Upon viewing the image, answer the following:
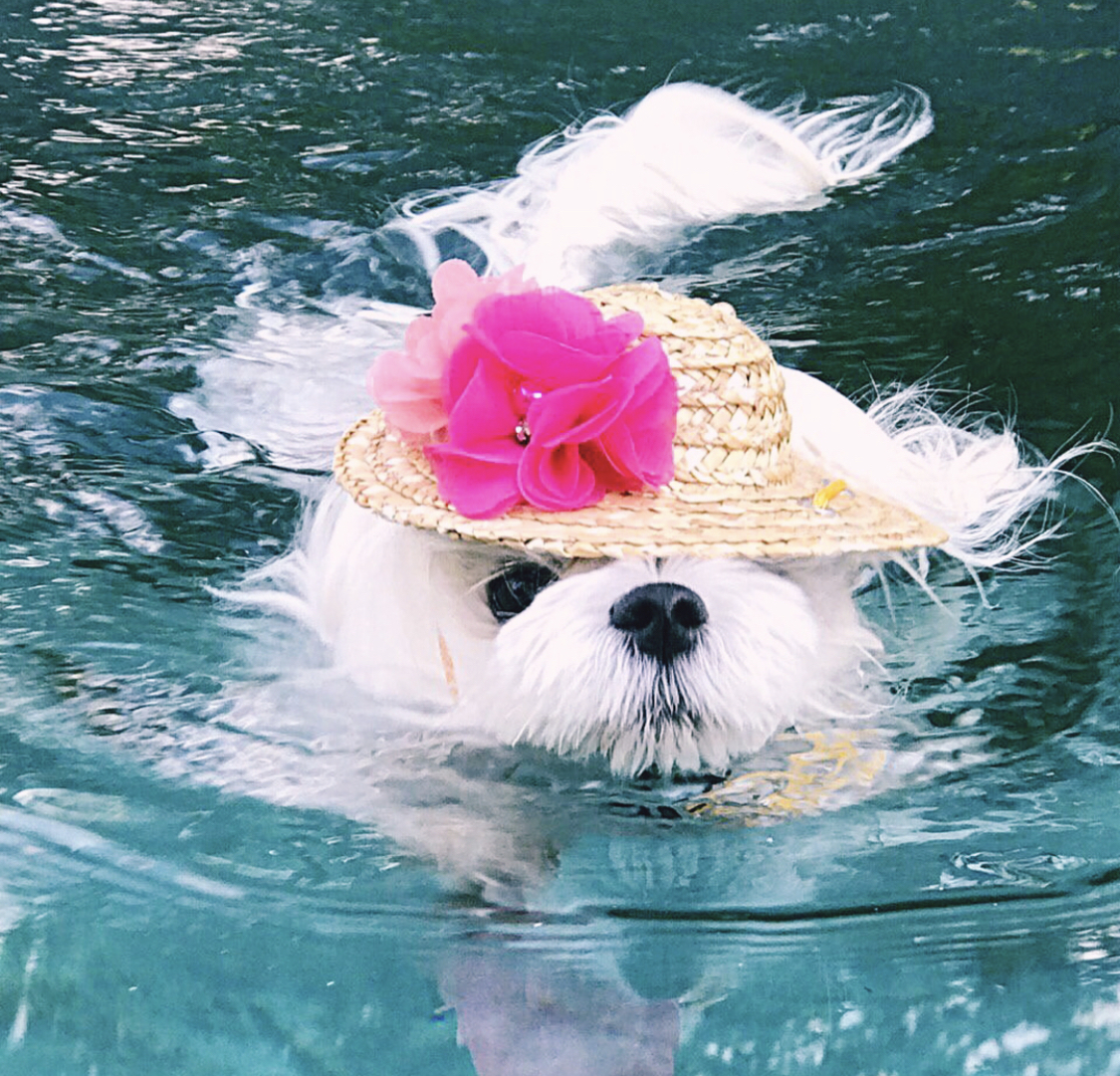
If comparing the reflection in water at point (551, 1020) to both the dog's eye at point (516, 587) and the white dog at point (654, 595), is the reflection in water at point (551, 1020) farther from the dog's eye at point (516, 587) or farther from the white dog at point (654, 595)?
the dog's eye at point (516, 587)

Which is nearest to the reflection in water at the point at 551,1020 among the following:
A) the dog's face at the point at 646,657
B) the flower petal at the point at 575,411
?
the dog's face at the point at 646,657

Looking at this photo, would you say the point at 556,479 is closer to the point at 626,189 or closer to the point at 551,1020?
the point at 551,1020

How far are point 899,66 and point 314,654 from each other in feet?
13.2

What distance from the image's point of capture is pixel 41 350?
397 cm

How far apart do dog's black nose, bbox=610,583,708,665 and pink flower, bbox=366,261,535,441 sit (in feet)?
1.10

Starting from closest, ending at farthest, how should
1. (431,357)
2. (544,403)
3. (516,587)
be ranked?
(544,403) < (431,357) < (516,587)

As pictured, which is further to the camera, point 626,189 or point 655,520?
point 626,189

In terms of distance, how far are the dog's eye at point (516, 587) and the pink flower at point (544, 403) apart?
7.1 inches

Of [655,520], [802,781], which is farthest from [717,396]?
[802,781]

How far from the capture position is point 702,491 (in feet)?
7.00

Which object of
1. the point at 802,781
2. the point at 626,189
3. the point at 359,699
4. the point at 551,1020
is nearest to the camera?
the point at 551,1020

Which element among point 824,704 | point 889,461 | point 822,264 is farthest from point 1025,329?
point 824,704

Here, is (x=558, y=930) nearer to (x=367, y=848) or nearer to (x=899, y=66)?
(x=367, y=848)

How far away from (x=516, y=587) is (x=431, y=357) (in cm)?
34
